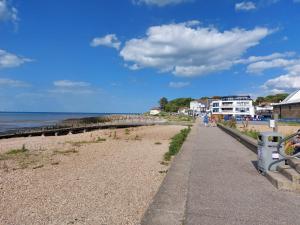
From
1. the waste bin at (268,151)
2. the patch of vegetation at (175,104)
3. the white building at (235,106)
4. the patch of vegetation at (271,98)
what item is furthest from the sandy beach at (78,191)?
the patch of vegetation at (175,104)

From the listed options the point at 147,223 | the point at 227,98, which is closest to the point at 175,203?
the point at 147,223

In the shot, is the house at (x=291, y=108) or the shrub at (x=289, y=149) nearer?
the shrub at (x=289, y=149)

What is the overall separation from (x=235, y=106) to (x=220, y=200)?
10257cm

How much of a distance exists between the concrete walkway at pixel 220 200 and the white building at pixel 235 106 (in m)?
94.1

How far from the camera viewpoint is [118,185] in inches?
295

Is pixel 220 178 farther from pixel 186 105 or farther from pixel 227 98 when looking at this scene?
pixel 186 105

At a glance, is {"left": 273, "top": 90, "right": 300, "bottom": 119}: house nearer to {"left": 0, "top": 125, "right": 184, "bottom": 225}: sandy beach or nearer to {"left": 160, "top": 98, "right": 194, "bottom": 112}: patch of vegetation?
{"left": 0, "top": 125, "right": 184, "bottom": 225}: sandy beach

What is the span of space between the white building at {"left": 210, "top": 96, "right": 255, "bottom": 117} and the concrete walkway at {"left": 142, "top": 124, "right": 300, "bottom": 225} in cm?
9413

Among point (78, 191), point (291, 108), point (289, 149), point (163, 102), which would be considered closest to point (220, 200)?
point (78, 191)

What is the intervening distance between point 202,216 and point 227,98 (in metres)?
108

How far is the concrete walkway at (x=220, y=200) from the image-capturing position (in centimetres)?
443

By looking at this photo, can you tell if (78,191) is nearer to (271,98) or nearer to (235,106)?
(235,106)

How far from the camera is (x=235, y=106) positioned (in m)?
104

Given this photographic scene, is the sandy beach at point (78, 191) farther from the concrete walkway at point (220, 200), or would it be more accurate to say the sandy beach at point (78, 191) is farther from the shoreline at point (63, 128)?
the shoreline at point (63, 128)
